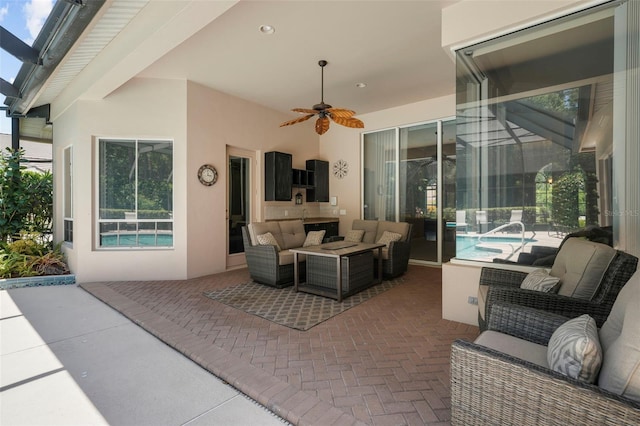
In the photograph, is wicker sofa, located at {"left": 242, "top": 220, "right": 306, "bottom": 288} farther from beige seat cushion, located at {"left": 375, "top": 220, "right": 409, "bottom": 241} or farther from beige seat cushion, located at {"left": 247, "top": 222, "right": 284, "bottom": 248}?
beige seat cushion, located at {"left": 375, "top": 220, "right": 409, "bottom": 241}

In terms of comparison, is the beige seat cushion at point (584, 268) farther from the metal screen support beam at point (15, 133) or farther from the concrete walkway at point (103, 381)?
the metal screen support beam at point (15, 133)

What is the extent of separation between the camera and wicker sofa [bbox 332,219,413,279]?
4.85 m

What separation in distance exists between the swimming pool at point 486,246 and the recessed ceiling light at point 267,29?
3171mm

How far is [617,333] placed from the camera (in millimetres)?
1320

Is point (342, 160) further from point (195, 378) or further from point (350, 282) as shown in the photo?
point (195, 378)

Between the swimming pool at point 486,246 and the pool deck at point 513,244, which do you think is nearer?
the pool deck at point 513,244

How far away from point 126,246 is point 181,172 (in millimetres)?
1513

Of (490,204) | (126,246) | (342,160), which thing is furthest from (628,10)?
(126,246)

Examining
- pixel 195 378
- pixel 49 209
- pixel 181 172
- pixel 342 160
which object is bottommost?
pixel 195 378

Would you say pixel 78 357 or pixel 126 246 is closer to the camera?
pixel 78 357

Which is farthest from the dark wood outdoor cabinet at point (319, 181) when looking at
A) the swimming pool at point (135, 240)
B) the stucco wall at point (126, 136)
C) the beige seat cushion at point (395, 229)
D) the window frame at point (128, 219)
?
the swimming pool at point (135, 240)

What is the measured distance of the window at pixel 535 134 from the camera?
8.86ft

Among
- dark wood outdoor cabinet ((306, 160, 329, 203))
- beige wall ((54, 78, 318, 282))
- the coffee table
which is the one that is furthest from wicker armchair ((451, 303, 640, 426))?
dark wood outdoor cabinet ((306, 160, 329, 203))

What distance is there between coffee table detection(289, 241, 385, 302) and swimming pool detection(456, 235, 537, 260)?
1.31 meters
